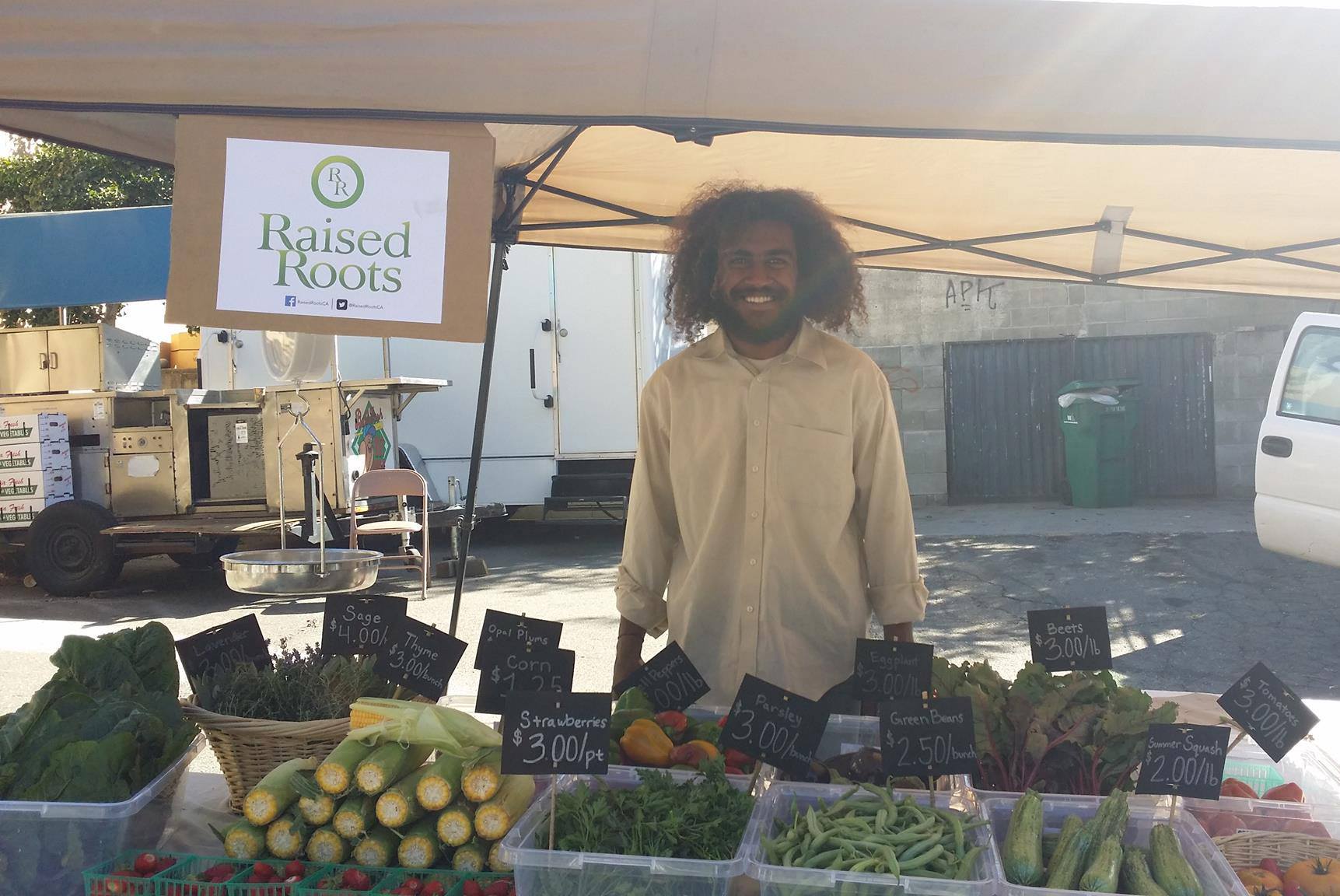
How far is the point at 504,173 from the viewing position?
11.2 feet

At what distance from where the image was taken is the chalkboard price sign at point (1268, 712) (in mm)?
2236

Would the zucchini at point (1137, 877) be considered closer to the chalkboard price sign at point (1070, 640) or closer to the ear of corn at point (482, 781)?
the chalkboard price sign at point (1070, 640)

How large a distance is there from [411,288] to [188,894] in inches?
44.7

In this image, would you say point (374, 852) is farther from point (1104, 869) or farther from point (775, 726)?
point (1104, 869)

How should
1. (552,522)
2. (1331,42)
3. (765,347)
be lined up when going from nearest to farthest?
(1331,42)
(765,347)
(552,522)

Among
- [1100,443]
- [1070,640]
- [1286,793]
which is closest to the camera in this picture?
[1286,793]

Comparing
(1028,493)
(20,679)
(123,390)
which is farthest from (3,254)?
(1028,493)

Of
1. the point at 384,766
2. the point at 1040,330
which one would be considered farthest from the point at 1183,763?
the point at 1040,330

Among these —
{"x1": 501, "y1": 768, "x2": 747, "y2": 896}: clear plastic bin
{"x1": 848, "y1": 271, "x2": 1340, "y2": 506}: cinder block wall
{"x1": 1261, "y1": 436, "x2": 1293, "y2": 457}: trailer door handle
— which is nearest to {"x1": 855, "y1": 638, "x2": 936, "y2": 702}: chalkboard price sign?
{"x1": 501, "y1": 768, "x2": 747, "y2": 896}: clear plastic bin

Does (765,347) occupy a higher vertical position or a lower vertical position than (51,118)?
lower

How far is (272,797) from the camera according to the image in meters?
1.96

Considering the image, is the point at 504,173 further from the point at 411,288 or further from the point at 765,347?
the point at 411,288

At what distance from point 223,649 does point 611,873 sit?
1.36 m

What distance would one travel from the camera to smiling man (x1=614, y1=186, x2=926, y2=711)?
276 centimetres
